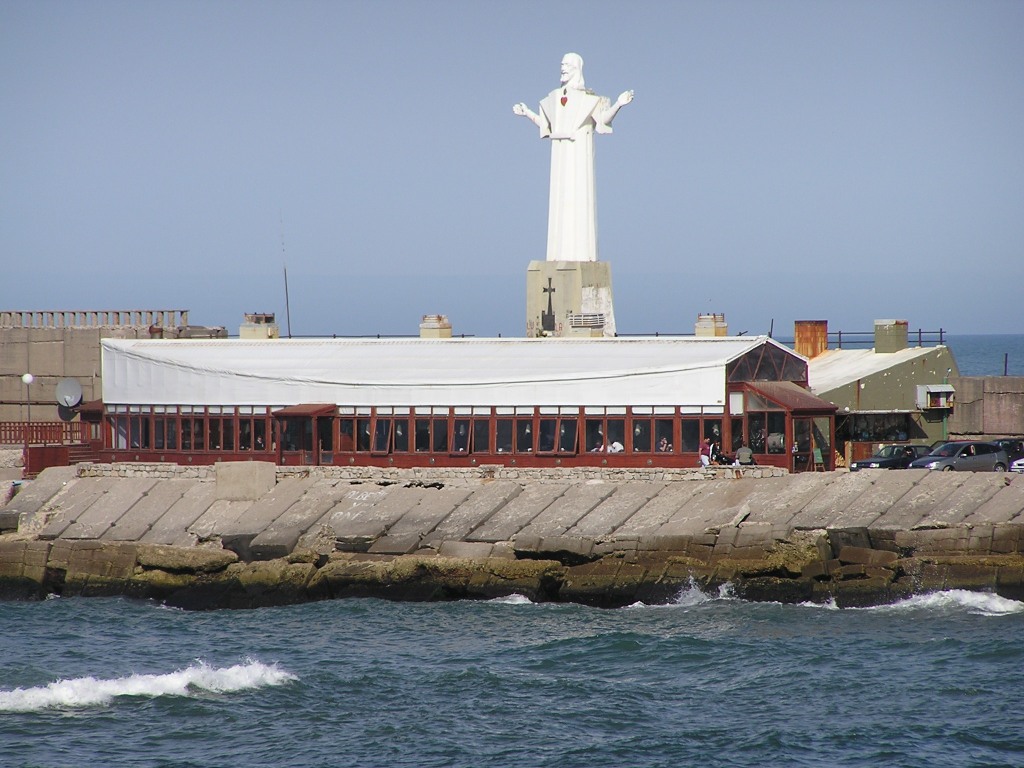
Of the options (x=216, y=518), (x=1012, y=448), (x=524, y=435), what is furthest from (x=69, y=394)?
(x=1012, y=448)

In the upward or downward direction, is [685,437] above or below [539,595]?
above

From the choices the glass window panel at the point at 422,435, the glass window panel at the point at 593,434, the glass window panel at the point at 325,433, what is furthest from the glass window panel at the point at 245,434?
the glass window panel at the point at 593,434

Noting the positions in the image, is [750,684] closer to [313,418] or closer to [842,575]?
[842,575]

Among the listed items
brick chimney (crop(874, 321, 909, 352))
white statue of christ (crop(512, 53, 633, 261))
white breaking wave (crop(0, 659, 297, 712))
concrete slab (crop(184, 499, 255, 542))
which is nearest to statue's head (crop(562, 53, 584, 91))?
white statue of christ (crop(512, 53, 633, 261))

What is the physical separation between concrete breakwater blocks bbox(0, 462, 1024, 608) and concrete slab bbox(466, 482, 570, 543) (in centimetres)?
7

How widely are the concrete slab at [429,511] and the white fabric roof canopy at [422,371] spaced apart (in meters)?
4.33

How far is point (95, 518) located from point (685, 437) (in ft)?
58.1

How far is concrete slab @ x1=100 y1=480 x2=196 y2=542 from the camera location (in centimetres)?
4625

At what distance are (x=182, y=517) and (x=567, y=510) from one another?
1149 cm

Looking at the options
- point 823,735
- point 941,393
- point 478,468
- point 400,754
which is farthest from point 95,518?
point 941,393

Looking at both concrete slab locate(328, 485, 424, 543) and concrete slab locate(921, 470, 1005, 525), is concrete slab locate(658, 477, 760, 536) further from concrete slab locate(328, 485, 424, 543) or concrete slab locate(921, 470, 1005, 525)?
concrete slab locate(328, 485, 424, 543)

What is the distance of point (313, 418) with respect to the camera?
5050cm

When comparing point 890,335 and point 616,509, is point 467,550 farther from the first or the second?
point 890,335

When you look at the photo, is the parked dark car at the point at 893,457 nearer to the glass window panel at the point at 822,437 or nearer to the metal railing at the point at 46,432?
the glass window panel at the point at 822,437
